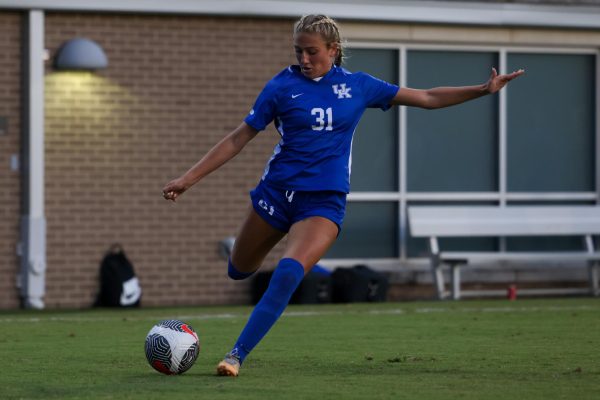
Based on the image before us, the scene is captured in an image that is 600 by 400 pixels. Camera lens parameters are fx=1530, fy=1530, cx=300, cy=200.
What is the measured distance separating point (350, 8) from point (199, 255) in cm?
337

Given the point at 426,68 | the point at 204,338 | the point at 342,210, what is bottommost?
the point at 204,338

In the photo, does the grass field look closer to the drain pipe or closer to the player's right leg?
the player's right leg

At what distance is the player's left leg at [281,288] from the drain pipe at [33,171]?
8874 millimetres

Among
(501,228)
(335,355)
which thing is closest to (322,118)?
(335,355)

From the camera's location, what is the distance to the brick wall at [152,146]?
54.9ft

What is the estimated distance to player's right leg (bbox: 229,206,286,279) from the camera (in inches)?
329

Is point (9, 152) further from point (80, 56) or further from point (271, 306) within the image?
point (271, 306)

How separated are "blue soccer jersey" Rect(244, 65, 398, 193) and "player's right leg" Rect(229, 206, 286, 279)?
247 millimetres

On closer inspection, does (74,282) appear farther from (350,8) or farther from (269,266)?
(350,8)

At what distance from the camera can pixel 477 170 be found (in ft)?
62.4

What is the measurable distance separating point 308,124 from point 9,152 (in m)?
9.04

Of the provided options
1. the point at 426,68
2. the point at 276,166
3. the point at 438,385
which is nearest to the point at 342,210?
the point at 276,166

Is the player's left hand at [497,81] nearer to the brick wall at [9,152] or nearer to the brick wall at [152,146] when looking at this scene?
the brick wall at [152,146]

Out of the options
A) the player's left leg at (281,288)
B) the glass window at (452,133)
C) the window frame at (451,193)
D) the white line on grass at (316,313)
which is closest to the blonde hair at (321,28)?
the player's left leg at (281,288)
